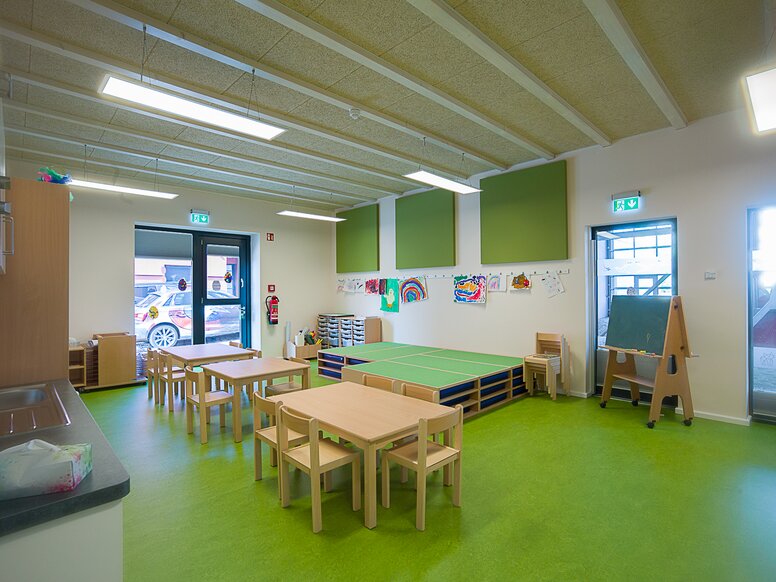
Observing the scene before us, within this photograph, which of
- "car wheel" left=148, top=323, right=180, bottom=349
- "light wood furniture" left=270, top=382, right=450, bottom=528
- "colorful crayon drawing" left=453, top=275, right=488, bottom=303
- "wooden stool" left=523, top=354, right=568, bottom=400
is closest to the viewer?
"light wood furniture" left=270, top=382, right=450, bottom=528

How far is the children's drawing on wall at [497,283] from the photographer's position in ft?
20.6

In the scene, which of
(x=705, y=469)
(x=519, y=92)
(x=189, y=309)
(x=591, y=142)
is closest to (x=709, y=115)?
(x=591, y=142)

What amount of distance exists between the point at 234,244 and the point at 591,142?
674 centimetres

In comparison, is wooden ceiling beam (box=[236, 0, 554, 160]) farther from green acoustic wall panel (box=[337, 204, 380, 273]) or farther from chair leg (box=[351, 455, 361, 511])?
green acoustic wall panel (box=[337, 204, 380, 273])

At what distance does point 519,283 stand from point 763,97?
376 cm

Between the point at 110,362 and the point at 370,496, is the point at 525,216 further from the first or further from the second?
the point at 110,362

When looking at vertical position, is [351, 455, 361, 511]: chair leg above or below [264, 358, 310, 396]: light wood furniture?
below

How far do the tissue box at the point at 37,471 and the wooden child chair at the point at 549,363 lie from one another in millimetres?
5118

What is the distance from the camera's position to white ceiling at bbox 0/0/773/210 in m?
2.74

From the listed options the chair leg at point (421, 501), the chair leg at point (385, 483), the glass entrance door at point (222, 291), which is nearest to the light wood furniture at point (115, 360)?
the glass entrance door at point (222, 291)

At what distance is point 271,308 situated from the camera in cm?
832

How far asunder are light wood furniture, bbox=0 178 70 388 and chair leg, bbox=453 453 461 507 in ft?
8.52

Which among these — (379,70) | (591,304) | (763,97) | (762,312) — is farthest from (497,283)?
(763,97)

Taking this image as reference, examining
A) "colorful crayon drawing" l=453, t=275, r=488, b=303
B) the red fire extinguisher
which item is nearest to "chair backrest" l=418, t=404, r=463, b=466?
"colorful crayon drawing" l=453, t=275, r=488, b=303
